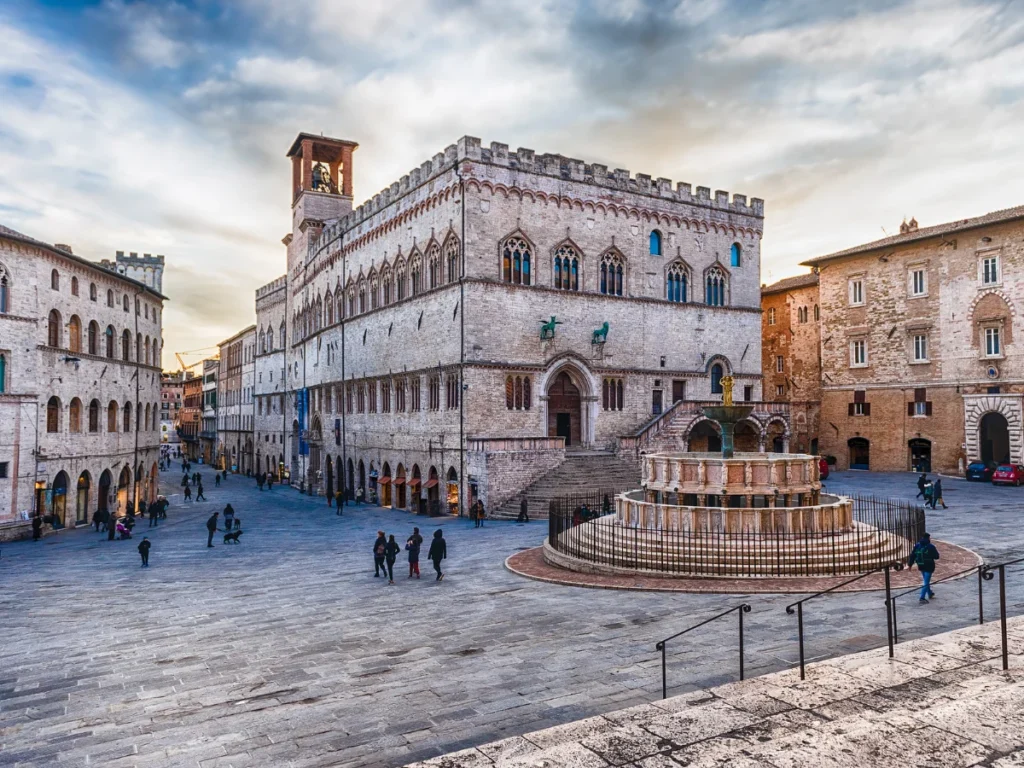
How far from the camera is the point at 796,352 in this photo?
54.4m

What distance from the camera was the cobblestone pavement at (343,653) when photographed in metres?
8.98

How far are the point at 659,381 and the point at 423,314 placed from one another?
13079 millimetres

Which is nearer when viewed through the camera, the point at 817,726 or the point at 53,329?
the point at 817,726

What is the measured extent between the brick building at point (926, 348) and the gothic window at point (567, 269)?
65.2 ft

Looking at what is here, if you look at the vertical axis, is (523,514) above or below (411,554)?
below

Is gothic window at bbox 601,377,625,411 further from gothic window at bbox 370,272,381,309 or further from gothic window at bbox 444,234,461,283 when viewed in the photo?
gothic window at bbox 370,272,381,309

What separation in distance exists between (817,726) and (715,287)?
125 ft

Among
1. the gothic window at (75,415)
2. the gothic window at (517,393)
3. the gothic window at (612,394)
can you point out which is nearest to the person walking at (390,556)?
the gothic window at (517,393)

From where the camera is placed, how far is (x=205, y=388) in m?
99.6

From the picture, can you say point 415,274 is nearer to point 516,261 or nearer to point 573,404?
point 516,261

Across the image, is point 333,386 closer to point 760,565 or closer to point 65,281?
point 65,281

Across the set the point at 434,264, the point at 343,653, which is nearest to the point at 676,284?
the point at 434,264

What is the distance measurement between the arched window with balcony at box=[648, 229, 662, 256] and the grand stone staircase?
12.3 meters

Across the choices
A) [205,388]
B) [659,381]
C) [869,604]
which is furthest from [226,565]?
[205,388]
